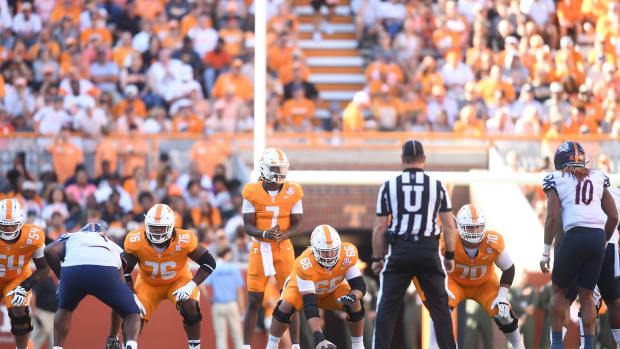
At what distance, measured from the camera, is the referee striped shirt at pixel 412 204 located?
34.0 ft

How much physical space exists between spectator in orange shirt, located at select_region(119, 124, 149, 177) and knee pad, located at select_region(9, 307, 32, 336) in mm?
4961

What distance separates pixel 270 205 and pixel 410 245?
76.0 inches

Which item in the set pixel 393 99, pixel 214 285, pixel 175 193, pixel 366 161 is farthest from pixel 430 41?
pixel 214 285

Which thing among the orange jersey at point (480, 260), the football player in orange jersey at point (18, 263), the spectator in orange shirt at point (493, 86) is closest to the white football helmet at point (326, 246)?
the orange jersey at point (480, 260)

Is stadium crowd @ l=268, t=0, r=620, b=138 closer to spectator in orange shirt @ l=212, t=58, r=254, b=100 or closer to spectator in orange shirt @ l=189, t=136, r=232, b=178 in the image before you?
spectator in orange shirt @ l=212, t=58, r=254, b=100

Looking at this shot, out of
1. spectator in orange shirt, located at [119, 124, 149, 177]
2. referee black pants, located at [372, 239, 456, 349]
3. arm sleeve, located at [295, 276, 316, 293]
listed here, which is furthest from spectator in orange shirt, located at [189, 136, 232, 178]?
referee black pants, located at [372, 239, 456, 349]

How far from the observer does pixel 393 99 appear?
1817 centimetres

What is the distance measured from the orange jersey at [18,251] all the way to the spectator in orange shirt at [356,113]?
22.8ft

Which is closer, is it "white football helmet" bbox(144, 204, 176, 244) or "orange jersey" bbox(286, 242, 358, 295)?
"white football helmet" bbox(144, 204, 176, 244)

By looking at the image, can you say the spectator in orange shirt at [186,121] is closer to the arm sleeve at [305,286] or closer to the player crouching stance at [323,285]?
the player crouching stance at [323,285]

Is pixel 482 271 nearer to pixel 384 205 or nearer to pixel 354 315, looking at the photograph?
pixel 354 315

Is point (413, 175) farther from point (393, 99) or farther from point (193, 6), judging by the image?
point (193, 6)

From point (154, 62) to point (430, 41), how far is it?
173 inches

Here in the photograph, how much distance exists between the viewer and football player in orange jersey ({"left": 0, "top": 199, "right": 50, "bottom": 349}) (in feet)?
38.0
